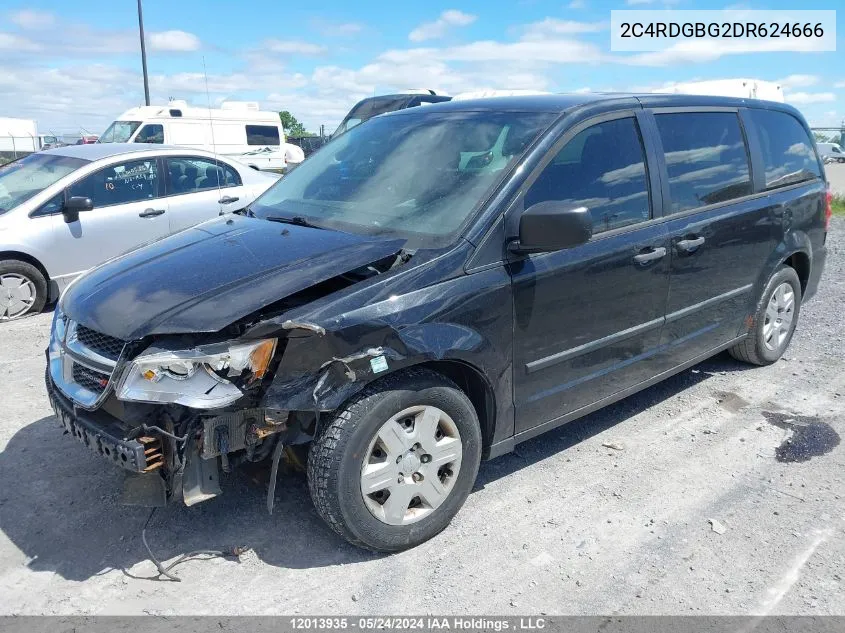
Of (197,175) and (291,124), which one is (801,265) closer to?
(197,175)

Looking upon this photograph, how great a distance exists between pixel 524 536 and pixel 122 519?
1865 millimetres

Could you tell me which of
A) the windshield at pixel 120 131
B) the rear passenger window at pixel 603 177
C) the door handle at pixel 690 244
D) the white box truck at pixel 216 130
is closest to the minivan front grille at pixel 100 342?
the rear passenger window at pixel 603 177

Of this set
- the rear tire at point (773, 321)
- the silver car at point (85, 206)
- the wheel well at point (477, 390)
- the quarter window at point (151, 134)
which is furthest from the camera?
the quarter window at point (151, 134)

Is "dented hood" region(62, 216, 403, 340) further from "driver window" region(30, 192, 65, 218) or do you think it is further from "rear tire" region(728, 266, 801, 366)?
"driver window" region(30, 192, 65, 218)

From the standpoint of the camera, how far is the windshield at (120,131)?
18.5 m

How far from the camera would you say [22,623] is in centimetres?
268

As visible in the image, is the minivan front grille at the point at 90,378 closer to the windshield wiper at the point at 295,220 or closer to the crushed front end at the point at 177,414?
the crushed front end at the point at 177,414

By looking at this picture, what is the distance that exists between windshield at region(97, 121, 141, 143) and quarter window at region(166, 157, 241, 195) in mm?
11590

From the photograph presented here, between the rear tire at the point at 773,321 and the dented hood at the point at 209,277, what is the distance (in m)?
3.17

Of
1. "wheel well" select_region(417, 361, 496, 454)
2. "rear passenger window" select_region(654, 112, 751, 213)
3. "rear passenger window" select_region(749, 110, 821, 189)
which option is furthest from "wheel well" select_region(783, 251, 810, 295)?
"wheel well" select_region(417, 361, 496, 454)

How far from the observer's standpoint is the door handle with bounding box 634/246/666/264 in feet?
12.5

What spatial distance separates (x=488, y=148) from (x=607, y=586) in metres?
2.07

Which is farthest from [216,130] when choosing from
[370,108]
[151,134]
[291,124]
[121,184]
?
[291,124]

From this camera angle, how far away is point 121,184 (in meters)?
7.45
